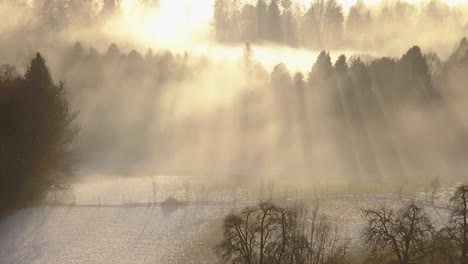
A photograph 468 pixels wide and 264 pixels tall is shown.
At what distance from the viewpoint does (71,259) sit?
108 feet

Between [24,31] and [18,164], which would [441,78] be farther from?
[24,31]

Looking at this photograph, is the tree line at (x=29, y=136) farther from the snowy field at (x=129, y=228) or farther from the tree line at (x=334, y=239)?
the tree line at (x=334, y=239)

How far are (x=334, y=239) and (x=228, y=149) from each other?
33357 mm

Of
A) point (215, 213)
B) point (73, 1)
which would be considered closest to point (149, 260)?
point (215, 213)

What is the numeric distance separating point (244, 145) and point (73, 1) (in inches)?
3469

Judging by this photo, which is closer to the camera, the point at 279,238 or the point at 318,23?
the point at 279,238

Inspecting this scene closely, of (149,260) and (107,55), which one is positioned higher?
(107,55)

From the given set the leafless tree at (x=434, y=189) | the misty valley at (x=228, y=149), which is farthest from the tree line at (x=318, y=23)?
the leafless tree at (x=434, y=189)

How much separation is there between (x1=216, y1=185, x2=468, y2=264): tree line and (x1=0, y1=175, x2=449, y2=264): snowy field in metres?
2.01

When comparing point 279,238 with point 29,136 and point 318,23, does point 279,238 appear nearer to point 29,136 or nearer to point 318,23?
point 29,136

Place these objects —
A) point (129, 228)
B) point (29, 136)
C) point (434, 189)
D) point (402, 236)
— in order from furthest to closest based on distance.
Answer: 1. point (434, 189)
2. point (29, 136)
3. point (129, 228)
4. point (402, 236)

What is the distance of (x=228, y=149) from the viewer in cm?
6650

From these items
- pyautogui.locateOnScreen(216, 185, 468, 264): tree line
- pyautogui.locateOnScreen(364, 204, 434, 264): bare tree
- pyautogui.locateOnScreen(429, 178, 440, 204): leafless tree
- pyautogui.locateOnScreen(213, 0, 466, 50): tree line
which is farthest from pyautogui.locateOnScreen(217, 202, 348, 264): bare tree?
pyautogui.locateOnScreen(213, 0, 466, 50): tree line

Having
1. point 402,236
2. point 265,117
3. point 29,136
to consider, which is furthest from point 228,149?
point 402,236
